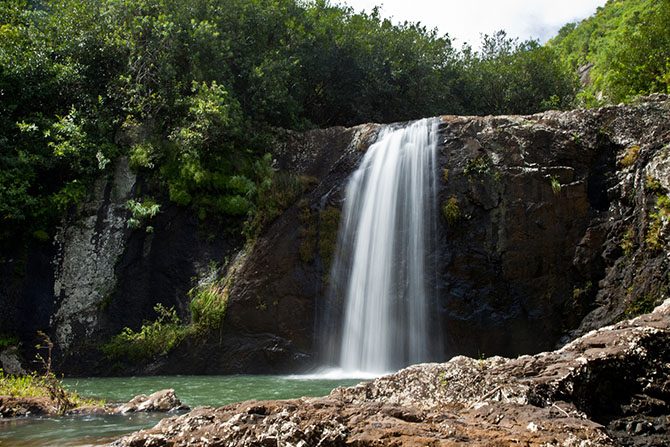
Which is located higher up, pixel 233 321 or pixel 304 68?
pixel 304 68

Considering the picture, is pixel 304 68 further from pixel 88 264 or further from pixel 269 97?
pixel 88 264

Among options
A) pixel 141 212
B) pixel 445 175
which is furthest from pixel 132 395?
pixel 445 175

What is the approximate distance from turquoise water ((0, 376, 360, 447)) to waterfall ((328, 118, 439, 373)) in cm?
177

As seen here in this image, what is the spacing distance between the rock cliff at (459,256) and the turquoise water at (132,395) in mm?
1603

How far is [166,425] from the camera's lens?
3398 mm

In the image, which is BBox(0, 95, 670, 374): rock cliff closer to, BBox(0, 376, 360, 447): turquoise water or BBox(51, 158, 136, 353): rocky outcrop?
BBox(51, 158, 136, 353): rocky outcrop

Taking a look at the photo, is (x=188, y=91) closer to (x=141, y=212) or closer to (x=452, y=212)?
(x=141, y=212)

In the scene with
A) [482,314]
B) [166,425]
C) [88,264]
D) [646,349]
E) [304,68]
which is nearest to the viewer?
[166,425]

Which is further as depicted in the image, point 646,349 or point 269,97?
point 269,97

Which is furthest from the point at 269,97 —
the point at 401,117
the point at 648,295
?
the point at 648,295

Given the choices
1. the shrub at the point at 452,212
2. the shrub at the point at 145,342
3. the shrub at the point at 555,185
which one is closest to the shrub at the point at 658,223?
the shrub at the point at 555,185

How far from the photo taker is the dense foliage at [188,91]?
49.3 ft

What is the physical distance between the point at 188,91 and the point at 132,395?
33.6ft

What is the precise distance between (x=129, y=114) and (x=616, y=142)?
12.3m
